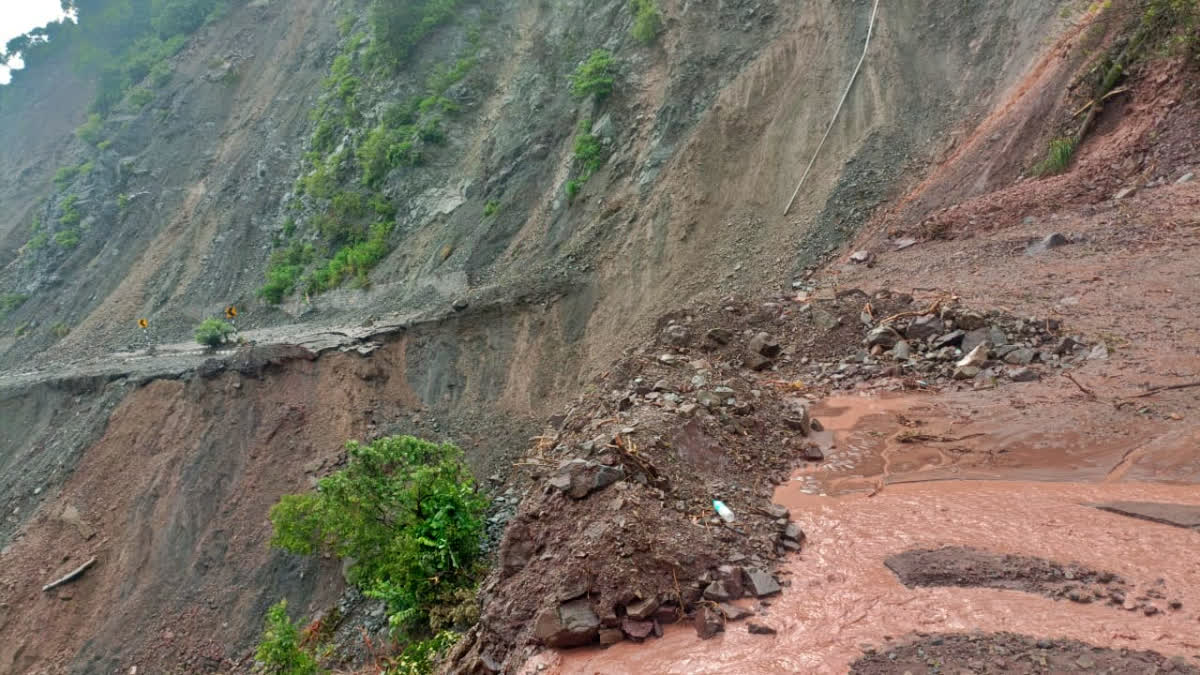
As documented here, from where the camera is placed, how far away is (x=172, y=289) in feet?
85.8

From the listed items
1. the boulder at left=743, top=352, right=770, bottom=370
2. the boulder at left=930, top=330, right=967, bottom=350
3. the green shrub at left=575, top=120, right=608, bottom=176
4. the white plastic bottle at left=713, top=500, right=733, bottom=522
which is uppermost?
the green shrub at left=575, top=120, right=608, bottom=176

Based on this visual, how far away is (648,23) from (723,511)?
16283 millimetres

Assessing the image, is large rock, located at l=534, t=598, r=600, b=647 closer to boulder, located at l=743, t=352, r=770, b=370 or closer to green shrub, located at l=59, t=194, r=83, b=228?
boulder, located at l=743, t=352, r=770, b=370

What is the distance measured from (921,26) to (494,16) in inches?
618

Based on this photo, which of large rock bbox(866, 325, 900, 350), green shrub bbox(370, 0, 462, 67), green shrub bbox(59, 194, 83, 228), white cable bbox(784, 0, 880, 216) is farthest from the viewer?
green shrub bbox(59, 194, 83, 228)

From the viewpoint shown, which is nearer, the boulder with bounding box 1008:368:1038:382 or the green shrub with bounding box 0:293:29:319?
the boulder with bounding box 1008:368:1038:382

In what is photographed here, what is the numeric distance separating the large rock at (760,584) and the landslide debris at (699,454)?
13mm

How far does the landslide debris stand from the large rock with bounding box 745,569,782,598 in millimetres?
13

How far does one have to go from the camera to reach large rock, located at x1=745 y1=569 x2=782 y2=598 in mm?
5258

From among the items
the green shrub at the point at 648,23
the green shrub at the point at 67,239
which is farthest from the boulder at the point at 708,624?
the green shrub at the point at 67,239

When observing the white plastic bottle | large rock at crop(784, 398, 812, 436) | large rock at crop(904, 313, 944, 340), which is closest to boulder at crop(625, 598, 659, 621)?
the white plastic bottle

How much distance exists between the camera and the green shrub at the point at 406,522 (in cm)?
886

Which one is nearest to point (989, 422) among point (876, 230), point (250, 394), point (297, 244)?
point (876, 230)

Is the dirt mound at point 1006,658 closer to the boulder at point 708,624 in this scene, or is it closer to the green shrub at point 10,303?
the boulder at point 708,624
